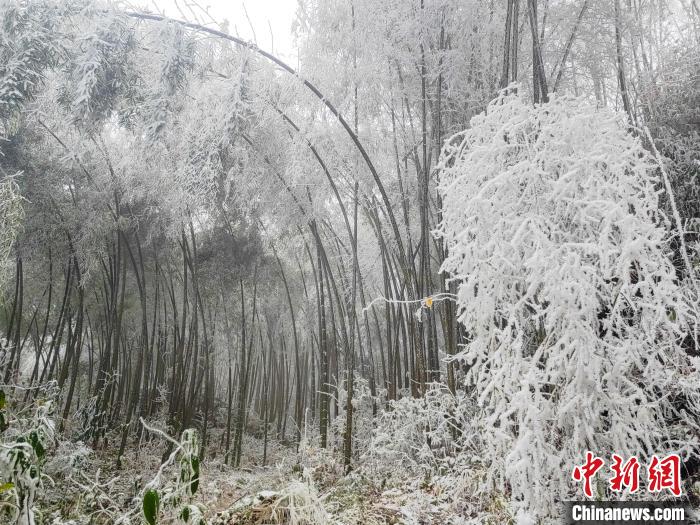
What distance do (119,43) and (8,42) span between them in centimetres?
86

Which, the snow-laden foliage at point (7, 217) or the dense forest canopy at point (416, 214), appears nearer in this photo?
the dense forest canopy at point (416, 214)

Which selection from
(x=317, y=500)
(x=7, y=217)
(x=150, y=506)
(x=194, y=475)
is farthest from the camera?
(x=7, y=217)

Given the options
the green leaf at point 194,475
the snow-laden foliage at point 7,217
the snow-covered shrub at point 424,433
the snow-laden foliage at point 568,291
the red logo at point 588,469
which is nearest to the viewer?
the snow-laden foliage at point 568,291

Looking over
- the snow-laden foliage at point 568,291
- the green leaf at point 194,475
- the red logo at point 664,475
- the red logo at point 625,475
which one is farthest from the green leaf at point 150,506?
the red logo at point 664,475

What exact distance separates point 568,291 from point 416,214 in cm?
515

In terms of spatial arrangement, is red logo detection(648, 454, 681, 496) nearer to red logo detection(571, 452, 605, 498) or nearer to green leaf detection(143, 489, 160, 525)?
red logo detection(571, 452, 605, 498)

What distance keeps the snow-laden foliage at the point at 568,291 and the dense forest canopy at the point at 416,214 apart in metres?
0.01

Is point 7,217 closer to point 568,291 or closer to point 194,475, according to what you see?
point 194,475

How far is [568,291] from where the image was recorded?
164cm

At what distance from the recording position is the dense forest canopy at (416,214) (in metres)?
1.79

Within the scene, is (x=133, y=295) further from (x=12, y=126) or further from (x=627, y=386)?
(x=627, y=386)

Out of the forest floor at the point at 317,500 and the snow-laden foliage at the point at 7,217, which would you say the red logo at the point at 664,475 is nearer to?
the forest floor at the point at 317,500

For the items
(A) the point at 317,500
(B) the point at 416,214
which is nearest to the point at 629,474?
(A) the point at 317,500

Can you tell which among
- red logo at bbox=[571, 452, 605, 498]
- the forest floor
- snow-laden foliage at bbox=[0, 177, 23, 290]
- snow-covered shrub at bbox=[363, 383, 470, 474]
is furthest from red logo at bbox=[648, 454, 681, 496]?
snow-laden foliage at bbox=[0, 177, 23, 290]
